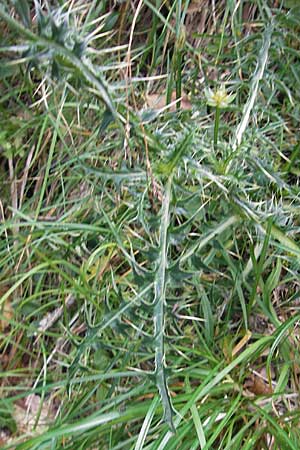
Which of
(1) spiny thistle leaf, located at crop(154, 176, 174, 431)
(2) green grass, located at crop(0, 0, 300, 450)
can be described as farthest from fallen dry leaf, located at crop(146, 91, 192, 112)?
(1) spiny thistle leaf, located at crop(154, 176, 174, 431)

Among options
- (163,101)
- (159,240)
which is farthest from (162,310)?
(163,101)

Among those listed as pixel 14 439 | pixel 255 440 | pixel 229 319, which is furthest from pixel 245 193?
pixel 14 439

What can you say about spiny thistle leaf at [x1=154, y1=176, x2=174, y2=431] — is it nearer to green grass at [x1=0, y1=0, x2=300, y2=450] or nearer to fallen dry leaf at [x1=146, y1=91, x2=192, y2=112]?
green grass at [x1=0, y1=0, x2=300, y2=450]

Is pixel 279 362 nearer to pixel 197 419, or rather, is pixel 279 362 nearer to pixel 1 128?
pixel 197 419

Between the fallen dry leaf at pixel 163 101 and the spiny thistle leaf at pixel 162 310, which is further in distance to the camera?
the fallen dry leaf at pixel 163 101

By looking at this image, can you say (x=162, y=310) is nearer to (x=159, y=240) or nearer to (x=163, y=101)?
(x=159, y=240)

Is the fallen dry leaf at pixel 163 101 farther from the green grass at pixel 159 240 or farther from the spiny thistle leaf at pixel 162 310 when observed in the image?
the spiny thistle leaf at pixel 162 310

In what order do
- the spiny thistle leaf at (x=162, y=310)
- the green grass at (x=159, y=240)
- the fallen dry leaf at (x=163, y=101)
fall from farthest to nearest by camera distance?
1. the fallen dry leaf at (x=163, y=101)
2. the green grass at (x=159, y=240)
3. the spiny thistle leaf at (x=162, y=310)

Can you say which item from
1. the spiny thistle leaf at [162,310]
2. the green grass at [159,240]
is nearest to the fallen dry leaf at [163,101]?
the green grass at [159,240]
